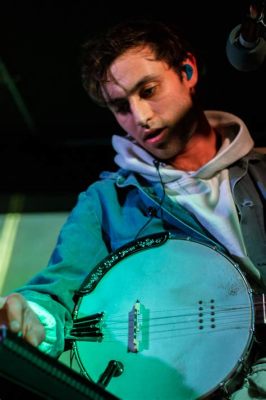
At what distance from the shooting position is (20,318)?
3.70 feet

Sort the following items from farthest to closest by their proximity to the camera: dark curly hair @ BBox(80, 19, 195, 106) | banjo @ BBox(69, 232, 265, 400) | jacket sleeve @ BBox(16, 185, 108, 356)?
1. dark curly hair @ BBox(80, 19, 195, 106)
2. jacket sleeve @ BBox(16, 185, 108, 356)
3. banjo @ BBox(69, 232, 265, 400)

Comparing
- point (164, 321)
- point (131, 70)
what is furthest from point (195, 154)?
point (164, 321)

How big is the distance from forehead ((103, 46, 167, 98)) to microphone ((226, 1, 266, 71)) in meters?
0.48

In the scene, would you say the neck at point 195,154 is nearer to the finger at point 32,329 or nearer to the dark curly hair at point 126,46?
the dark curly hair at point 126,46

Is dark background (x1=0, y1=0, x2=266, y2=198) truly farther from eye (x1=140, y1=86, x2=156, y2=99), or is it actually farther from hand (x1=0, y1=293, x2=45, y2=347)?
hand (x1=0, y1=293, x2=45, y2=347)

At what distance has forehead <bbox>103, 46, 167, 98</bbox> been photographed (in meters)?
1.80

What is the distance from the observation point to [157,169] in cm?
183

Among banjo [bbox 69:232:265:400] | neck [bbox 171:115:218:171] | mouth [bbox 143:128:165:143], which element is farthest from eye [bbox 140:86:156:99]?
banjo [bbox 69:232:265:400]

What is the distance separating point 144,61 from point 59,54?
0.74 metres

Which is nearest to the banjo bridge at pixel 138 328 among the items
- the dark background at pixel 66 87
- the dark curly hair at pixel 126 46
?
the dark curly hair at pixel 126 46

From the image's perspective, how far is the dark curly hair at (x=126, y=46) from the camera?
1920 mm

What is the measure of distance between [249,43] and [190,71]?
0.73m

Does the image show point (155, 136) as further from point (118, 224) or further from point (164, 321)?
point (164, 321)

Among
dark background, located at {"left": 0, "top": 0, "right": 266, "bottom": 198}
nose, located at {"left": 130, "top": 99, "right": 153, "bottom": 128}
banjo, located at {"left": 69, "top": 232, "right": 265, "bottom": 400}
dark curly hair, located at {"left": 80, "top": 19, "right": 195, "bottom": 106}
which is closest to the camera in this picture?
banjo, located at {"left": 69, "top": 232, "right": 265, "bottom": 400}
